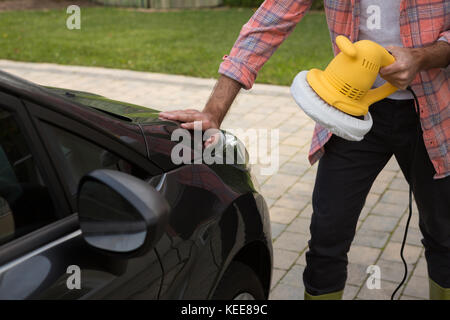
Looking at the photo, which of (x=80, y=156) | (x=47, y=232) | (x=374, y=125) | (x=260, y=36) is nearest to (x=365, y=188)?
(x=374, y=125)

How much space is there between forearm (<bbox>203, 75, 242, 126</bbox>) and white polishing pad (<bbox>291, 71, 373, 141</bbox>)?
456 mm

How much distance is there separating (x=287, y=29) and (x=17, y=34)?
1007cm

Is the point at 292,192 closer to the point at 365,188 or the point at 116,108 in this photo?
the point at 365,188

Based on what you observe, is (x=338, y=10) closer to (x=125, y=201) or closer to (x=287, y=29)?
(x=287, y=29)

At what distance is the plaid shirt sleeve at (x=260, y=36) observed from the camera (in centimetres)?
231

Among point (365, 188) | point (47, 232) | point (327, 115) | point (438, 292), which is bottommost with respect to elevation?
point (438, 292)

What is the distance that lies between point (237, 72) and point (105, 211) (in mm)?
1000

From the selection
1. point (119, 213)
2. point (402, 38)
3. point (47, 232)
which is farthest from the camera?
point (402, 38)

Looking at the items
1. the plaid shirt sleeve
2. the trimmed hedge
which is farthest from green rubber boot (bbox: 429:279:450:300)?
the trimmed hedge

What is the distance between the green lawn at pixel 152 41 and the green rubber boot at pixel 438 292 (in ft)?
16.4

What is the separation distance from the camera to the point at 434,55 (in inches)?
79.1

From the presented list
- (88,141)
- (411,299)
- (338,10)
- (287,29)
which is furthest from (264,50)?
(411,299)

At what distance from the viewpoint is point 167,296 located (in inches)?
67.7

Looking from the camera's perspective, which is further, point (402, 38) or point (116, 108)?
point (116, 108)
